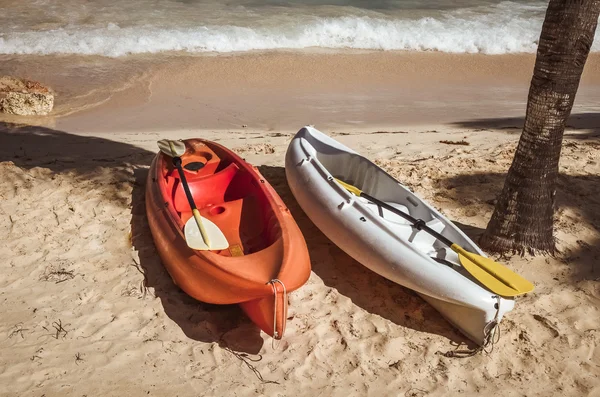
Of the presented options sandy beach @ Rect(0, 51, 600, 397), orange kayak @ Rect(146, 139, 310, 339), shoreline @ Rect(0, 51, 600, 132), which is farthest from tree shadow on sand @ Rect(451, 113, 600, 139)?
orange kayak @ Rect(146, 139, 310, 339)

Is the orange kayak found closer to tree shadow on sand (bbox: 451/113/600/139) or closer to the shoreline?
the shoreline

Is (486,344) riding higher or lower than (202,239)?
lower

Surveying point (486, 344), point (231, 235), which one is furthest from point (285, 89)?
point (486, 344)

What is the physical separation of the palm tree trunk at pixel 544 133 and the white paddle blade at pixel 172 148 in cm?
286

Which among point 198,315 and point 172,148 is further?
point 172,148

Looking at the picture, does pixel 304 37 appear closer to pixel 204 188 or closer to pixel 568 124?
pixel 568 124

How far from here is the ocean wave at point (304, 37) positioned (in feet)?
36.8

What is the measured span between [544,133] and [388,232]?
1.34m

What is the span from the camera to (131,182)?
18.9 feet

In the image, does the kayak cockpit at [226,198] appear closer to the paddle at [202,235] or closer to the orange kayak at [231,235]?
the orange kayak at [231,235]


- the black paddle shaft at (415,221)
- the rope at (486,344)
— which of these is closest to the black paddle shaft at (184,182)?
the black paddle shaft at (415,221)

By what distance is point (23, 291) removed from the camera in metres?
4.40

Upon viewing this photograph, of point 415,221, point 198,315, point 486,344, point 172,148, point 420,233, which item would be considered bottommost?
point 198,315

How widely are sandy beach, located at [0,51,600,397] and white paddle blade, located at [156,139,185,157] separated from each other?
478mm
